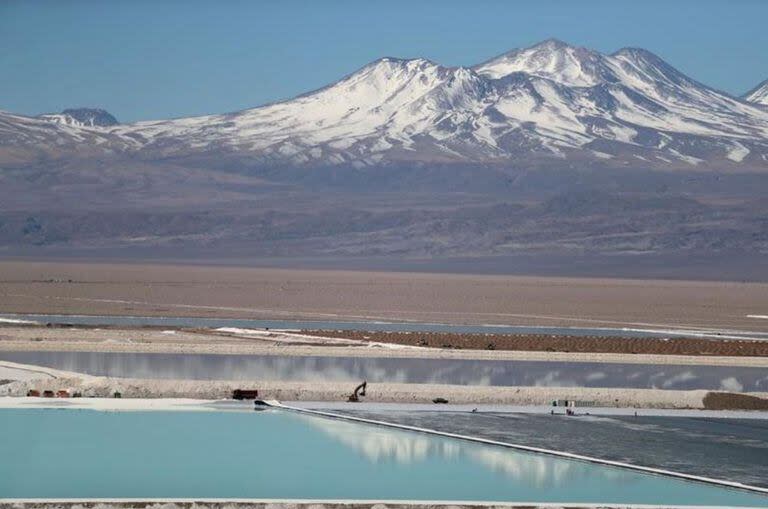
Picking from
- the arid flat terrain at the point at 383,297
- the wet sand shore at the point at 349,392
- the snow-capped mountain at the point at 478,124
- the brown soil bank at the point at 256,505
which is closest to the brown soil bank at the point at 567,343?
the arid flat terrain at the point at 383,297

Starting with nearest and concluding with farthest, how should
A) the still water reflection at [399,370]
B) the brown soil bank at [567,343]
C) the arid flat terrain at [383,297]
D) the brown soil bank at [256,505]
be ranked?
the brown soil bank at [256,505]
the still water reflection at [399,370]
the brown soil bank at [567,343]
the arid flat terrain at [383,297]

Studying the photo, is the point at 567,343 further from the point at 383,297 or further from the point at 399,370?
the point at 383,297

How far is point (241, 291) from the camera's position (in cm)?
5212

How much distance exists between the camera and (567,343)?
31.1 meters

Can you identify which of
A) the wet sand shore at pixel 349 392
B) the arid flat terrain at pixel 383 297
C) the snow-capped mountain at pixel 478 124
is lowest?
the wet sand shore at pixel 349 392

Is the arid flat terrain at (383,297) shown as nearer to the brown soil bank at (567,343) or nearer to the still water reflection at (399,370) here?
the brown soil bank at (567,343)

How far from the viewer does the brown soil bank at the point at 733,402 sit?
20828 mm

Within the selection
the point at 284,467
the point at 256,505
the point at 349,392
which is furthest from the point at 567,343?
the point at 256,505

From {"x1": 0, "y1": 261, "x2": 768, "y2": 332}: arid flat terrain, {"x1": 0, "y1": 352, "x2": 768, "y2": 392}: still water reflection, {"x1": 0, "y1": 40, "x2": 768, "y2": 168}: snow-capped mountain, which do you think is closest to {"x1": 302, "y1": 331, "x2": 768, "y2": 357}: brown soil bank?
{"x1": 0, "y1": 352, "x2": 768, "y2": 392}: still water reflection

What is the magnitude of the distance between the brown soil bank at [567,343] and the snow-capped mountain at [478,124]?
11378cm

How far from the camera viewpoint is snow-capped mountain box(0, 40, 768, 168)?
152250mm

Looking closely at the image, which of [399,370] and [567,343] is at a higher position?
[567,343]

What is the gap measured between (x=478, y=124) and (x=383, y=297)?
116 metres

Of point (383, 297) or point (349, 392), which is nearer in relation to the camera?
point (349, 392)
